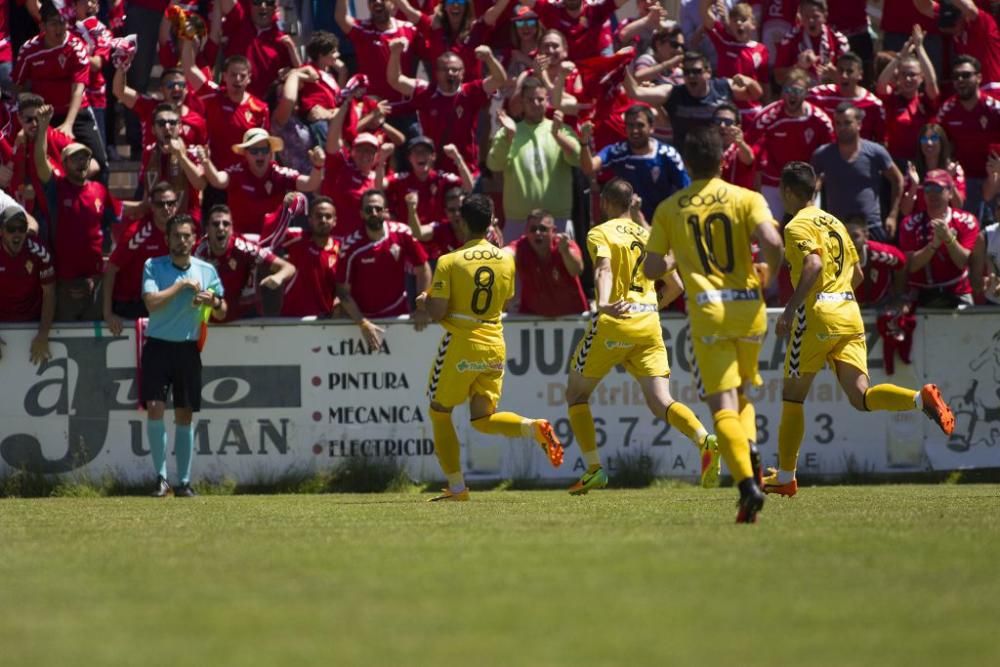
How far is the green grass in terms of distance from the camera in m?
5.41

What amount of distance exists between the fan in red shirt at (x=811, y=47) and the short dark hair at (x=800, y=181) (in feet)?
20.2

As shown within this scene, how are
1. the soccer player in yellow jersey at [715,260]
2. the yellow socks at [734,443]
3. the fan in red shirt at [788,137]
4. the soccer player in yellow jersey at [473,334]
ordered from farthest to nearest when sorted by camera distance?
the fan in red shirt at [788,137], the soccer player in yellow jersey at [473,334], the soccer player in yellow jersey at [715,260], the yellow socks at [734,443]

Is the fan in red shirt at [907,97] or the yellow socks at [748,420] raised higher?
the fan in red shirt at [907,97]

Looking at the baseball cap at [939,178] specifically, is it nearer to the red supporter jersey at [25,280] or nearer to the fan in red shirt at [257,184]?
the fan in red shirt at [257,184]

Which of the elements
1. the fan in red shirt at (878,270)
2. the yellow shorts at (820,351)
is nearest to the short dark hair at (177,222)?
the yellow shorts at (820,351)

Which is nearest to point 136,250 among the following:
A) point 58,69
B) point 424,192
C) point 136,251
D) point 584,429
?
point 136,251

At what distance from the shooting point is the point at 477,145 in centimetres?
1702

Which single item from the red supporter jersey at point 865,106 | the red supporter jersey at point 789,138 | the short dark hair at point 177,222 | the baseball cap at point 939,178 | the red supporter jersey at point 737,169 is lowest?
the short dark hair at point 177,222

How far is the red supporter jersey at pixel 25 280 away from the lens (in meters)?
14.8

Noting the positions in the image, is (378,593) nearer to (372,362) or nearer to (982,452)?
(372,362)

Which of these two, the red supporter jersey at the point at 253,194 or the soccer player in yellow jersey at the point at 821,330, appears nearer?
the soccer player in yellow jersey at the point at 821,330

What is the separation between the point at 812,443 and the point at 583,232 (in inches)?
123

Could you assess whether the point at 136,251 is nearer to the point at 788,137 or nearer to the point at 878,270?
the point at 788,137

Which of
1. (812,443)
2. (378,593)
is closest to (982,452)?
(812,443)
